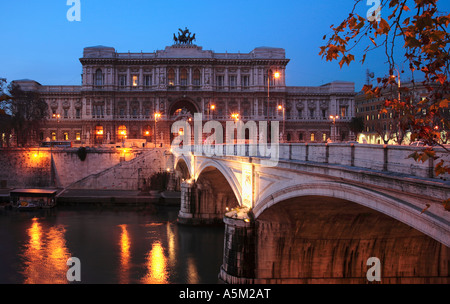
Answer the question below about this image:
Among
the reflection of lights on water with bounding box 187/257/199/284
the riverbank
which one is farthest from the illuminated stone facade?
the reflection of lights on water with bounding box 187/257/199/284

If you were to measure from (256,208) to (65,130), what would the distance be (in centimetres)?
6615

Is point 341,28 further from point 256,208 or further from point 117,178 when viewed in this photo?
point 117,178

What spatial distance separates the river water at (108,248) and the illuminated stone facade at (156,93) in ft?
115

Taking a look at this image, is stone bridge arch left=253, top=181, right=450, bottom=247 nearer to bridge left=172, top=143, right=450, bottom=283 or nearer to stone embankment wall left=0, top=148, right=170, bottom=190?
bridge left=172, top=143, right=450, bottom=283

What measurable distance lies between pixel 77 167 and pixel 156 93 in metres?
22.1

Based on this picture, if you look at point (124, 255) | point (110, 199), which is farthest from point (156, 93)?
point (124, 255)

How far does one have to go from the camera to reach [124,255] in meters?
28.1

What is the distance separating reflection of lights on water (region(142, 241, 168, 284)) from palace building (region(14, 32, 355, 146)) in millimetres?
47303

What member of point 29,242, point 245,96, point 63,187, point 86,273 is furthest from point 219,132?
point 86,273

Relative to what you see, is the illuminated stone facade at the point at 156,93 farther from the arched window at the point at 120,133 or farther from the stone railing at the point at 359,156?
the stone railing at the point at 359,156

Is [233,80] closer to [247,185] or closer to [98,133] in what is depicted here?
[98,133]

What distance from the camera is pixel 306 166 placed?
1430 centimetres

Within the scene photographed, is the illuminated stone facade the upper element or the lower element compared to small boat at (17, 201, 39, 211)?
upper

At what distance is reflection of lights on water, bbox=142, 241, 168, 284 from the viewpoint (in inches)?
921
